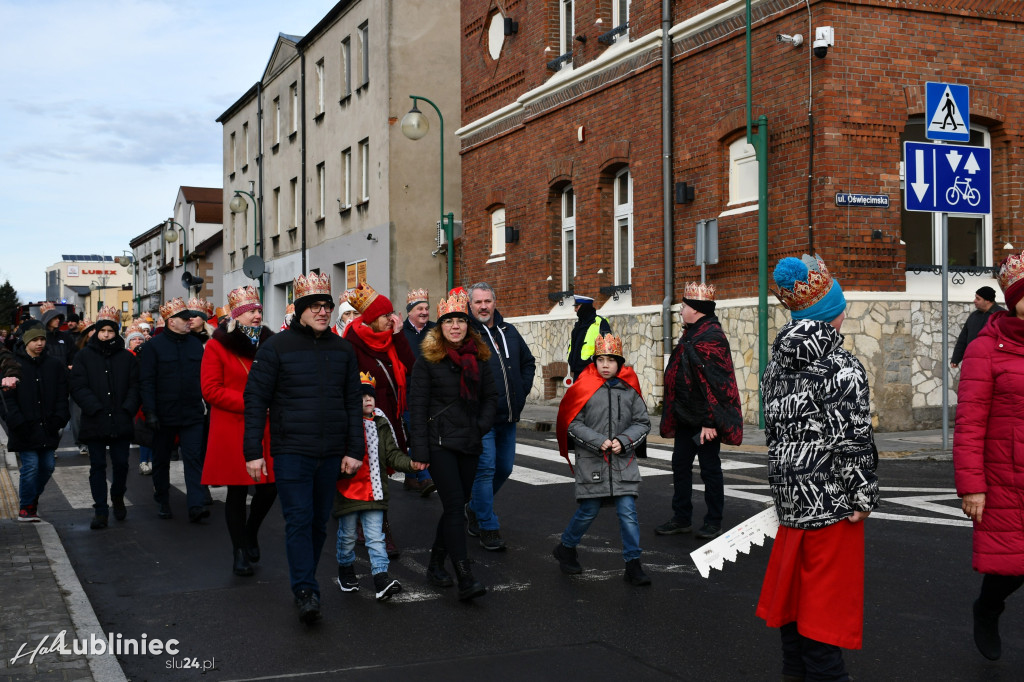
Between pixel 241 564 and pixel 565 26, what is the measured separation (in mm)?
17582

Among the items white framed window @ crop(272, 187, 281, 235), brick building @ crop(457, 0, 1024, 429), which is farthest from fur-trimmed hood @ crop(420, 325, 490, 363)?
white framed window @ crop(272, 187, 281, 235)

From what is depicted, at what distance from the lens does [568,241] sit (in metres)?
23.1

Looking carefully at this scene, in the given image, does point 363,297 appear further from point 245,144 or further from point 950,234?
point 245,144

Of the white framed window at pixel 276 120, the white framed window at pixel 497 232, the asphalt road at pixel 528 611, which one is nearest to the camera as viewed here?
the asphalt road at pixel 528 611

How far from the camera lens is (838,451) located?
4.48 metres

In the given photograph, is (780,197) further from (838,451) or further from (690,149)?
(838,451)

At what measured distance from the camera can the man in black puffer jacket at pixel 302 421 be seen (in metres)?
6.35

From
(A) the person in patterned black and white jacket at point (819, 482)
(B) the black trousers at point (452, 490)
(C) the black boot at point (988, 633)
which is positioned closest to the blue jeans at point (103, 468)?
(B) the black trousers at point (452, 490)

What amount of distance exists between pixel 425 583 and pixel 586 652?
196 centimetres

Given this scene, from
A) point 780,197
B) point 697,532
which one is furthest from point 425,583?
point 780,197

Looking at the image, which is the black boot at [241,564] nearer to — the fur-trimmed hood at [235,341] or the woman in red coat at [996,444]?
the fur-trimmed hood at [235,341]

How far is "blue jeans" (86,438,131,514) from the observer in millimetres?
9688

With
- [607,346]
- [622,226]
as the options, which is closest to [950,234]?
[622,226]

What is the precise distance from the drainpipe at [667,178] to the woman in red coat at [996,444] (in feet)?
46.1
